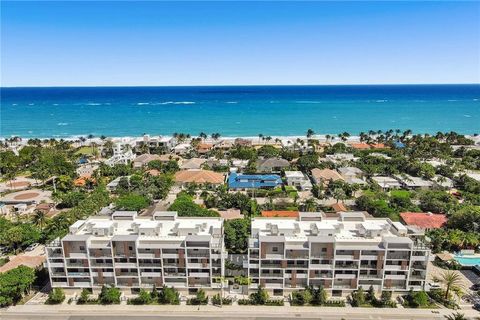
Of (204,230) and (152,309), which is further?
→ (204,230)

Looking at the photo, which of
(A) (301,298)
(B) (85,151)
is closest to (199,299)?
(A) (301,298)

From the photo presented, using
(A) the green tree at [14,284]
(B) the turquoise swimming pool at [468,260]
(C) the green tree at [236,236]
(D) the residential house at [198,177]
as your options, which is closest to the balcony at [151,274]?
(C) the green tree at [236,236]

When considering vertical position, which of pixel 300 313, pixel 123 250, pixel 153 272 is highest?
pixel 123 250

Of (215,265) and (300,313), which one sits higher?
(215,265)

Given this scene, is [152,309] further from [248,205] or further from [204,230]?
[248,205]

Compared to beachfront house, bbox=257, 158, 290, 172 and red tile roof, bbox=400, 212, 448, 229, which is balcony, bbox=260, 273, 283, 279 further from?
beachfront house, bbox=257, 158, 290, 172

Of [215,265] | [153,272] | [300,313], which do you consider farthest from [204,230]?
[300,313]

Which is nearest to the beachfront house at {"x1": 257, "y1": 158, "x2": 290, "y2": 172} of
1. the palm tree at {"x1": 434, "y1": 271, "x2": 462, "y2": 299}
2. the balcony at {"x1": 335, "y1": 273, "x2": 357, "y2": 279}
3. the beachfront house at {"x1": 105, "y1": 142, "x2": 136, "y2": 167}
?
the beachfront house at {"x1": 105, "y1": 142, "x2": 136, "y2": 167}
